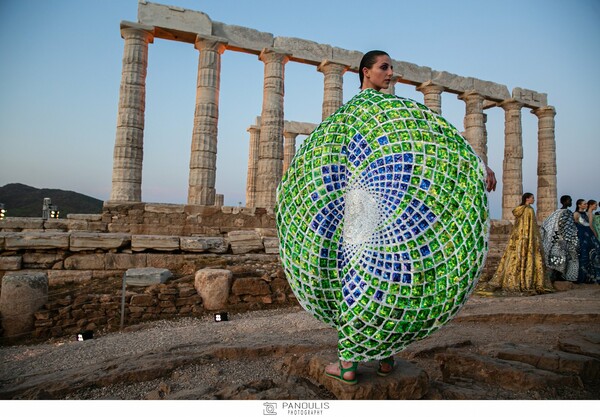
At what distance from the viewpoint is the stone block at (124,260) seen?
7.98 m

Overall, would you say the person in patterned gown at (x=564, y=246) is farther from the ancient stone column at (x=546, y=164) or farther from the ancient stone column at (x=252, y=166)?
the ancient stone column at (x=252, y=166)

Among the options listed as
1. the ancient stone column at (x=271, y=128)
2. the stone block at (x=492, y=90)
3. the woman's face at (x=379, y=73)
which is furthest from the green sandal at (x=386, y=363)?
the stone block at (x=492, y=90)

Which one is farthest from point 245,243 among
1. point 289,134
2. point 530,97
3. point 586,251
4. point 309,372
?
point 530,97

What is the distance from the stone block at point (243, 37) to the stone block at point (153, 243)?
34.0 feet

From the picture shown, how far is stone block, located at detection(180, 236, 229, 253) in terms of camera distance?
8656mm

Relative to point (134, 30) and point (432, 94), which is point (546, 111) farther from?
point (134, 30)

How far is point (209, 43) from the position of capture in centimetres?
1524

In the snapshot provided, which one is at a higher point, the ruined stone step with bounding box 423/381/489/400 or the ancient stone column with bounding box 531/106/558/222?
the ancient stone column with bounding box 531/106/558/222

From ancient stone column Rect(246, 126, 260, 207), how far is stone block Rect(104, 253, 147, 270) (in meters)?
13.5

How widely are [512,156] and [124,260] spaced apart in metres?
20.4

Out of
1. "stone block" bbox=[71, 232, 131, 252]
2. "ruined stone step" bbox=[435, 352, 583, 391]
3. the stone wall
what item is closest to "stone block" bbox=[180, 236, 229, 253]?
the stone wall

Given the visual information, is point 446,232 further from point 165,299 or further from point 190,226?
point 190,226

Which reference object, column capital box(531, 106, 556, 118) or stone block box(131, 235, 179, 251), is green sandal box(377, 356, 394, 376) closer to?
stone block box(131, 235, 179, 251)

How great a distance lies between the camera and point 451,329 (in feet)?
14.0
